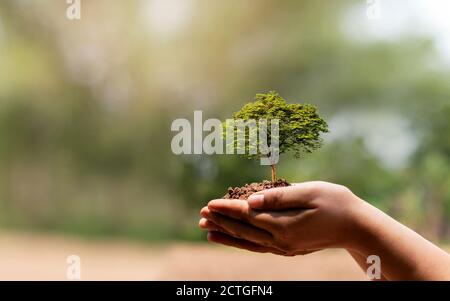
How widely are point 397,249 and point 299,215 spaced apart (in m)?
0.13

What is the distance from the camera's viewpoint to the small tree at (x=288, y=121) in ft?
2.72

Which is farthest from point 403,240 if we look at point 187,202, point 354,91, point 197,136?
point 354,91

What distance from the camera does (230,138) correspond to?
2.81 feet

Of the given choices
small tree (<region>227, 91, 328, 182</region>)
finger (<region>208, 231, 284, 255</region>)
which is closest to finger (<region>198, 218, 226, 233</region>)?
finger (<region>208, 231, 284, 255</region>)

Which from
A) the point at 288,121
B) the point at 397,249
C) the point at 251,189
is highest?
the point at 288,121

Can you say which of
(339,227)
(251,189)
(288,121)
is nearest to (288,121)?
(288,121)

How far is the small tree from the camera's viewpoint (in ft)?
2.72

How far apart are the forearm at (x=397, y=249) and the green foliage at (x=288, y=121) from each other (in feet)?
0.68

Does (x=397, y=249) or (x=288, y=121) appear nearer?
(x=397, y=249)

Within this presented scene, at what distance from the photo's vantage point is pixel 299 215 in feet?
2.12

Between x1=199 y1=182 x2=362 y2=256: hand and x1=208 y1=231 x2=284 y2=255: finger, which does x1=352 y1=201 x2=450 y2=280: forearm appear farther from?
x1=208 y1=231 x2=284 y2=255: finger

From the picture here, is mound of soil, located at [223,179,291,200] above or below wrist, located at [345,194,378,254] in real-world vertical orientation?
above

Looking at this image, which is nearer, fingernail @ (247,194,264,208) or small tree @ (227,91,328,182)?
fingernail @ (247,194,264,208)

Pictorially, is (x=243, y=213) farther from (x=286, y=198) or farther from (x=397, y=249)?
(x=397, y=249)
